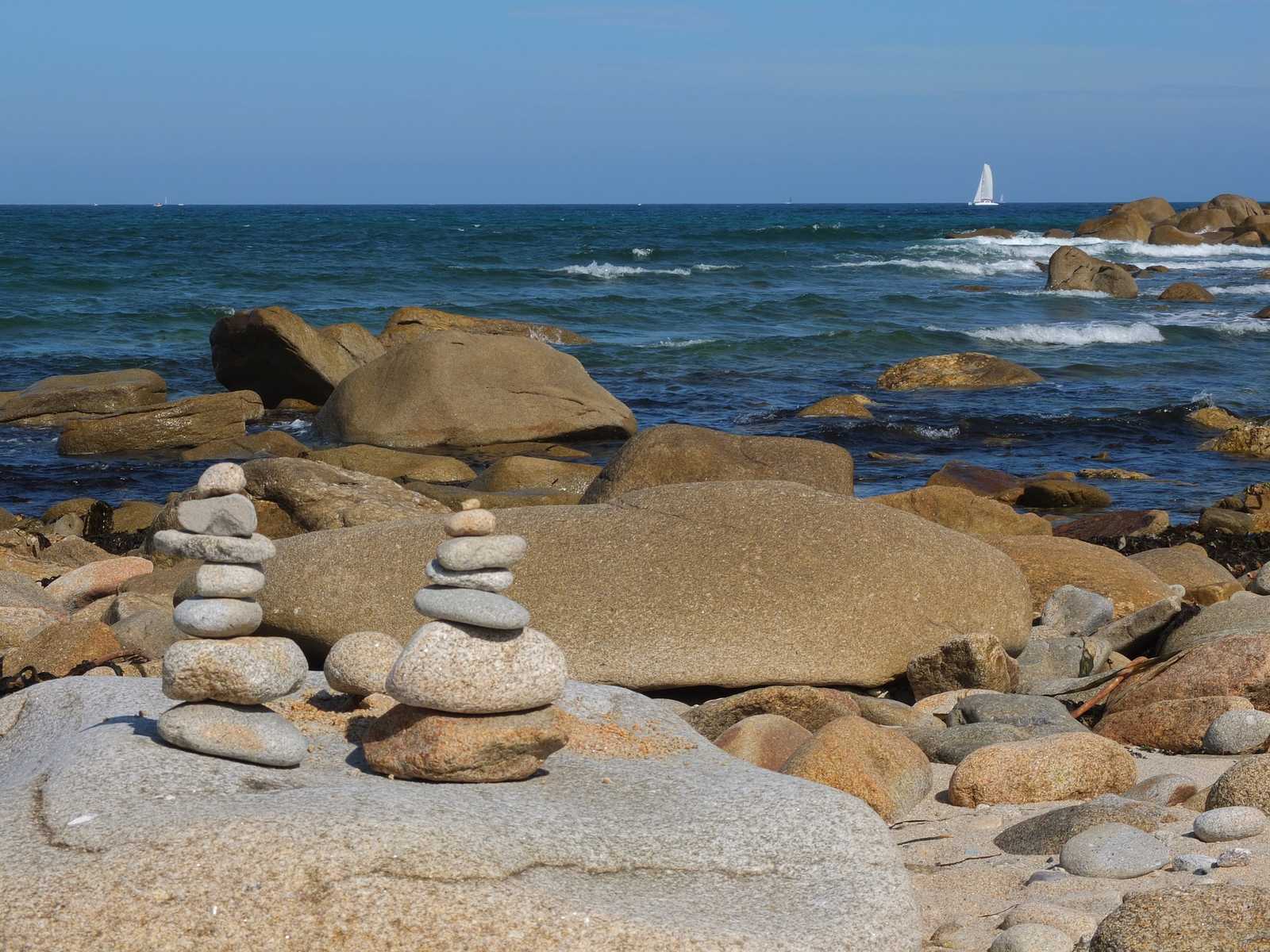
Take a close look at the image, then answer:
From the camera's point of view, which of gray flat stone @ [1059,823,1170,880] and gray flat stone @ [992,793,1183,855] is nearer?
gray flat stone @ [1059,823,1170,880]

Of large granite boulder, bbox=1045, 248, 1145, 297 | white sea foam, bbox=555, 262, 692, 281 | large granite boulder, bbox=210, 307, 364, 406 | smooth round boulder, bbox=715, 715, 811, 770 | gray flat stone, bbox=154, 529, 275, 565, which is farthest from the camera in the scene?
white sea foam, bbox=555, 262, 692, 281

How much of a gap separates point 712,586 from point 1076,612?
95.6 inches

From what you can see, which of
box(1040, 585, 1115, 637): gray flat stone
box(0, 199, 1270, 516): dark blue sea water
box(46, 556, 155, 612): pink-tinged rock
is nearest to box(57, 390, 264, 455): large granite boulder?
box(0, 199, 1270, 516): dark blue sea water

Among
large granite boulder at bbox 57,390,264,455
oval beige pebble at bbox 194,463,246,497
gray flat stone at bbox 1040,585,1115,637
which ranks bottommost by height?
large granite boulder at bbox 57,390,264,455

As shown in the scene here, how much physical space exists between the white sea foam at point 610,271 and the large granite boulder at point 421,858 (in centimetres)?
3497

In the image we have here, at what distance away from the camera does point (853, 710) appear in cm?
589

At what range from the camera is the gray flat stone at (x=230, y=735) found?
3.73 meters

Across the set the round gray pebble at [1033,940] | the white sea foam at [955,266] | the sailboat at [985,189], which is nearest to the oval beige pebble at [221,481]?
the round gray pebble at [1033,940]

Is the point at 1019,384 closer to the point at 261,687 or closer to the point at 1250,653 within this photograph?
the point at 1250,653

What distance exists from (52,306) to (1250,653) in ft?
88.0

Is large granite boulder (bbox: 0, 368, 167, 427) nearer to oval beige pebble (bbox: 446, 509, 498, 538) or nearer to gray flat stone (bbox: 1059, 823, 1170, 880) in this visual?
oval beige pebble (bbox: 446, 509, 498, 538)

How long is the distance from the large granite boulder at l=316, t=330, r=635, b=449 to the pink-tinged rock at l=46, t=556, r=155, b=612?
20.7 feet

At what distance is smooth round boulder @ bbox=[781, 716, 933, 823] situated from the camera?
4766 millimetres

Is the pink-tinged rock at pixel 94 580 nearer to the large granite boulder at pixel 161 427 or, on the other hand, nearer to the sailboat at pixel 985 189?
the large granite boulder at pixel 161 427
